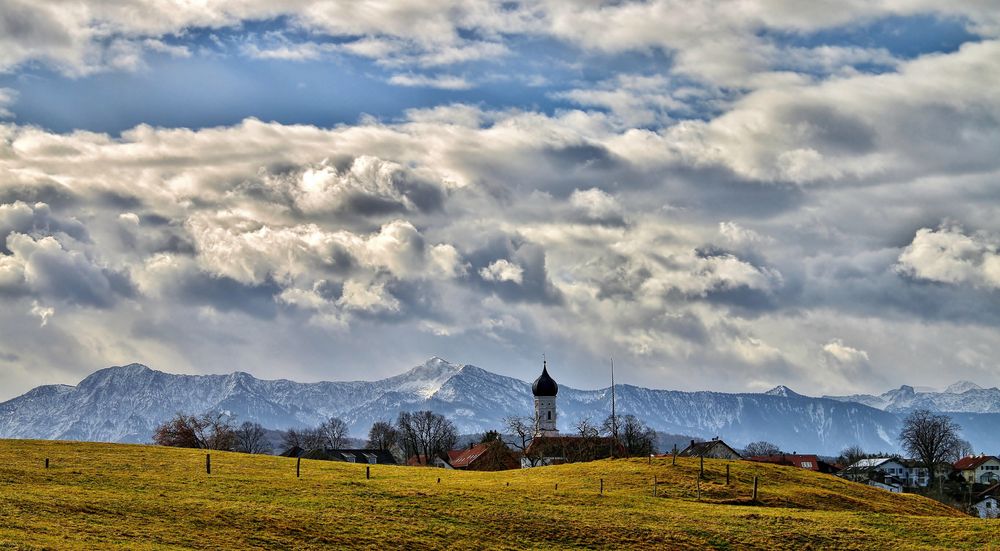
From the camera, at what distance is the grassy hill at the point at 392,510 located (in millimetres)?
56750

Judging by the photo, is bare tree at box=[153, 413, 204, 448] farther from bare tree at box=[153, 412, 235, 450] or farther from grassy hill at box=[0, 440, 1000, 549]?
grassy hill at box=[0, 440, 1000, 549]

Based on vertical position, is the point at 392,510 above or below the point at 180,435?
below

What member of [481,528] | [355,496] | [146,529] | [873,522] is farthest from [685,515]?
[146,529]

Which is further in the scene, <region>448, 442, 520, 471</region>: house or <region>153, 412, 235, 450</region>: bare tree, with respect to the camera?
<region>448, 442, 520, 471</region>: house

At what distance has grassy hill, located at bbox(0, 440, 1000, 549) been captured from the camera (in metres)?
56.8

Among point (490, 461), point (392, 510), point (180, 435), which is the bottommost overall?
point (490, 461)

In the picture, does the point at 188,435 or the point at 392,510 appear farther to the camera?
the point at 188,435

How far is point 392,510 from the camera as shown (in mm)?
69625

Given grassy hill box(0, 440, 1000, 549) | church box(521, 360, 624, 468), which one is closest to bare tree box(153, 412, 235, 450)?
church box(521, 360, 624, 468)

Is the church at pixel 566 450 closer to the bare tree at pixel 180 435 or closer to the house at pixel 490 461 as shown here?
the house at pixel 490 461

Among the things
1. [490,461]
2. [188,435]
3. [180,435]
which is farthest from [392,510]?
[490,461]

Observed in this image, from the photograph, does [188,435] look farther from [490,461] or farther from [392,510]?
[392,510]

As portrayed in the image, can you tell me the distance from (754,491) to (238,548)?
176 feet

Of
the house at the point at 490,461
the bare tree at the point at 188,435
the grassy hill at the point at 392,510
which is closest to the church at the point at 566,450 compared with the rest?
the house at the point at 490,461
